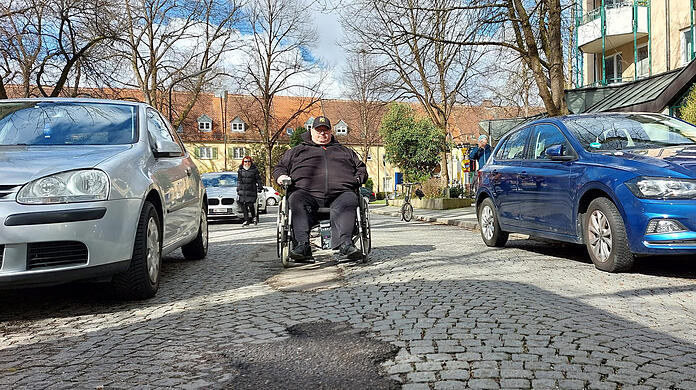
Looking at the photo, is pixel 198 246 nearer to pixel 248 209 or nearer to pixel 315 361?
pixel 315 361

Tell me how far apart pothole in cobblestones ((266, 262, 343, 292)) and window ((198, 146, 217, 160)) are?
6093cm

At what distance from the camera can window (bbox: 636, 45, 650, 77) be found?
24250 mm

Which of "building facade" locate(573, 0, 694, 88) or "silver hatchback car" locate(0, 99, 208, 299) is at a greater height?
"building facade" locate(573, 0, 694, 88)

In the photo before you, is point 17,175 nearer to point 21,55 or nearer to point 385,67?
point 21,55

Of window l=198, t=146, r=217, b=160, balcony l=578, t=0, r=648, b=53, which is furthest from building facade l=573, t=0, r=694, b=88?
window l=198, t=146, r=217, b=160

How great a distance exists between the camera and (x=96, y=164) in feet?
15.2

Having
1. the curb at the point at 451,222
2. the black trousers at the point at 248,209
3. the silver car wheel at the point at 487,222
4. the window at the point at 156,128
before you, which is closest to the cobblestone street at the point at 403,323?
the window at the point at 156,128

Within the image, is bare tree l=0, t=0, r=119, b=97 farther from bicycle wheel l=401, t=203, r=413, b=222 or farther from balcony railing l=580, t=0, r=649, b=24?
balcony railing l=580, t=0, r=649, b=24

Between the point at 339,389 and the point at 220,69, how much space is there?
35198mm

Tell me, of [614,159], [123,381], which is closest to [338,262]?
[614,159]

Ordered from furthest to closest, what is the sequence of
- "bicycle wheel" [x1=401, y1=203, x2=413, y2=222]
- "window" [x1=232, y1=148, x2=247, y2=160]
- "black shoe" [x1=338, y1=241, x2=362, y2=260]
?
"window" [x1=232, y1=148, x2=247, y2=160], "bicycle wheel" [x1=401, y1=203, x2=413, y2=222], "black shoe" [x1=338, y1=241, x2=362, y2=260]

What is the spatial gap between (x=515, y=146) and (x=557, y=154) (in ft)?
5.40

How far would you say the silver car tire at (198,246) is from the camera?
26.3 feet

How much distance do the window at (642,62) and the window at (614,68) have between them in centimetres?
89
